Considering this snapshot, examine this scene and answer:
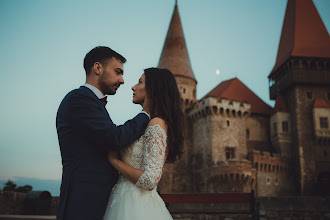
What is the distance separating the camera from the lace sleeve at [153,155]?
8.25 feet

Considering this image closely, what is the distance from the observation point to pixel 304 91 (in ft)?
→ 98.5

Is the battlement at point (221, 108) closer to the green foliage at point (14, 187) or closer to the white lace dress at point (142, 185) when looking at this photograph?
the green foliage at point (14, 187)

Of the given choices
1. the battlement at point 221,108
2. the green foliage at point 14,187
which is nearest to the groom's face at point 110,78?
the battlement at point 221,108

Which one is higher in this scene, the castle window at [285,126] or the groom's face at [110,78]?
the castle window at [285,126]

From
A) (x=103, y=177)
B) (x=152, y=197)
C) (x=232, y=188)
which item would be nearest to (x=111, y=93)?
(x=103, y=177)

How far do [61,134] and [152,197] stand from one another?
0.87 m

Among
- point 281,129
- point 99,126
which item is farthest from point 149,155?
point 281,129

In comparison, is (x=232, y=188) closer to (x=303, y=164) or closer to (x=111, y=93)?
(x=303, y=164)

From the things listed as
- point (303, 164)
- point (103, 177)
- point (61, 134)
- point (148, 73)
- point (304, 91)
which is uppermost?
point (304, 91)

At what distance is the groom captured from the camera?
7.89ft

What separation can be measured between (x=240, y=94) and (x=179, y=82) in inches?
265

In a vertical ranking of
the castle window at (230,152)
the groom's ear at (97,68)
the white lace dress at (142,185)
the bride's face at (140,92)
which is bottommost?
the white lace dress at (142,185)

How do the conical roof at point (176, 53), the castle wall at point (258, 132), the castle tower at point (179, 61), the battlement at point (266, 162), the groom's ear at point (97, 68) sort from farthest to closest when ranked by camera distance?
the conical roof at point (176, 53) < the castle tower at point (179, 61) < the castle wall at point (258, 132) < the battlement at point (266, 162) < the groom's ear at point (97, 68)

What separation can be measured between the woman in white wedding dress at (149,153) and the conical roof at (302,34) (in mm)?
30622
